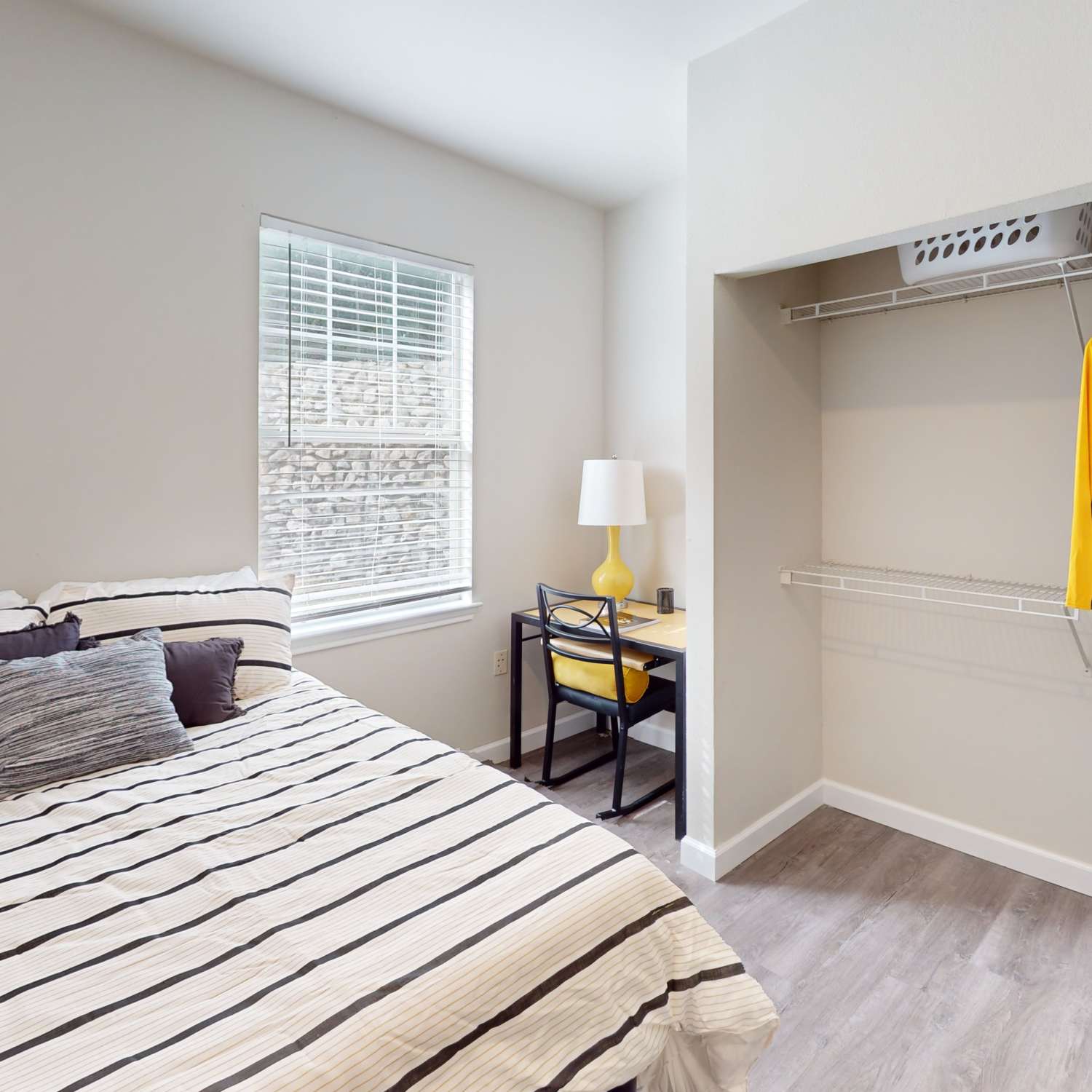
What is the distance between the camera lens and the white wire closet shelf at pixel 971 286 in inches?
77.2

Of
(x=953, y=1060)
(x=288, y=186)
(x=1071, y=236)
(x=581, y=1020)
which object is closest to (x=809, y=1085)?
(x=953, y=1060)

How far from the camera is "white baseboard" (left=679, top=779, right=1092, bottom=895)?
229 centimetres

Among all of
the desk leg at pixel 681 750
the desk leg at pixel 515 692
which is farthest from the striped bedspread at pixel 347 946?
the desk leg at pixel 515 692

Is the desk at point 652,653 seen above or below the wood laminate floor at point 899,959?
above

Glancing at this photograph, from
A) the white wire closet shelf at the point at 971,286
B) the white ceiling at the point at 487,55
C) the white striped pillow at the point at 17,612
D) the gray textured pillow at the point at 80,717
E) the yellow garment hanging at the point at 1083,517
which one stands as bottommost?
the gray textured pillow at the point at 80,717

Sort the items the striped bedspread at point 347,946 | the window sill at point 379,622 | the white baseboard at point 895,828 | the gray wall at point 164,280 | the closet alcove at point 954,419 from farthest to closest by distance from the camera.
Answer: the window sill at point 379,622 < the white baseboard at point 895,828 < the closet alcove at point 954,419 < the gray wall at point 164,280 < the striped bedspread at point 347,946

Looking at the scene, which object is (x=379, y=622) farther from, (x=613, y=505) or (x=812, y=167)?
(x=812, y=167)

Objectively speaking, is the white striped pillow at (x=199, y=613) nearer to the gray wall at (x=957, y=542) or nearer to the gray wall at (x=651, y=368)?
the gray wall at (x=651, y=368)

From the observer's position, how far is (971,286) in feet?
7.38

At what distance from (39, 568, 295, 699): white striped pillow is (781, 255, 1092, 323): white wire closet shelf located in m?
2.05

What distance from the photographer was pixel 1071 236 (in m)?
1.92

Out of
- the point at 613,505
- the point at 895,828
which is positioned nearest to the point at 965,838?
the point at 895,828

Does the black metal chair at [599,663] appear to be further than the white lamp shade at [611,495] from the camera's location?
No

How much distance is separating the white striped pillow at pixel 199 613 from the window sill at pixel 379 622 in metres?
0.36
